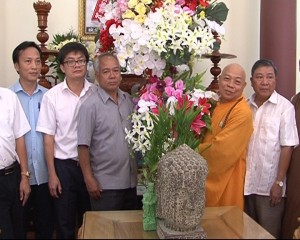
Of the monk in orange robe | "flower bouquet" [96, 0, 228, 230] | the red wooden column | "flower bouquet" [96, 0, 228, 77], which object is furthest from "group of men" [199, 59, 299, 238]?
the red wooden column

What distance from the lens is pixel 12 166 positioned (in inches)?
101

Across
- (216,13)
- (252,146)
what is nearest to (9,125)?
(216,13)

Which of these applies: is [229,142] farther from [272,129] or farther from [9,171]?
[9,171]

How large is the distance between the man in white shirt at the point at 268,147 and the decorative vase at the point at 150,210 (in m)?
1.05

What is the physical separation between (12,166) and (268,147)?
1434mm

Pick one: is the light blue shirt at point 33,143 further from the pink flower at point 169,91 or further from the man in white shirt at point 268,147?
the man in white shirt at point 268,147

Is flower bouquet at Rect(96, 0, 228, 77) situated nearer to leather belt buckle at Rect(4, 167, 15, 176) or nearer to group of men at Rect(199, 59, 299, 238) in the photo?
group of men at Rect(199, 59, 299, 238)

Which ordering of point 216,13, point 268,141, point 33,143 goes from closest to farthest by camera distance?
point 216,13 < point 268,141 < point 33,143

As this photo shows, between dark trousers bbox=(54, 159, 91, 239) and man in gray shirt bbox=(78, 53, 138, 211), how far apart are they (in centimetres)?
20

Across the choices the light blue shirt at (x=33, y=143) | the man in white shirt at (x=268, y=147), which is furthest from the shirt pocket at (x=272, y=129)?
the light blue shirt at (x=33, y=143)

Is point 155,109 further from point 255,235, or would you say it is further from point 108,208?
point 108,208

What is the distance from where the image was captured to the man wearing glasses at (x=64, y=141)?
8.89 feet

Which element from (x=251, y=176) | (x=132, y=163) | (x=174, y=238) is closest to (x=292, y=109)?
(x=251, y=176)

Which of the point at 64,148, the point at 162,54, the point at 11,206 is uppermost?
the point at 162,54
